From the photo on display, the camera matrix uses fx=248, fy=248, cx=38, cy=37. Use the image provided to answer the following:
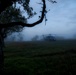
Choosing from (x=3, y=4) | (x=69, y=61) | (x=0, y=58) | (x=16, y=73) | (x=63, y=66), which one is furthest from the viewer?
(x=69, y=61)

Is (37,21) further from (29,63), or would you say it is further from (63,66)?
(29,63)

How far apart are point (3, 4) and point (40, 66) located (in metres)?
9.98

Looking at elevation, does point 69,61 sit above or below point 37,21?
below

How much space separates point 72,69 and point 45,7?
718 cm

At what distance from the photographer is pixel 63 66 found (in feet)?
89.7

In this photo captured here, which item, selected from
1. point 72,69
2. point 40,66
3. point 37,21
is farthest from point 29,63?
point 37,21

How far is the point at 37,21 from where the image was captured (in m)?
22.5

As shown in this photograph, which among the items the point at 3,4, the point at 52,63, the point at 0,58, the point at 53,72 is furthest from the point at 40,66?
the point at 3,4

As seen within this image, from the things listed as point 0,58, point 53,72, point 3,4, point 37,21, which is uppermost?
point 3,4

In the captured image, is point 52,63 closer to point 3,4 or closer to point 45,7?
point 45,7

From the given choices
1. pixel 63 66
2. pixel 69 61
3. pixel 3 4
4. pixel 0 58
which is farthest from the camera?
pixel 69 61

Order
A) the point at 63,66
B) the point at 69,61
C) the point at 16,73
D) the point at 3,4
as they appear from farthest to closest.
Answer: the point at 69,61
the point at 63,66
the point at 16,73
the point at 3,4

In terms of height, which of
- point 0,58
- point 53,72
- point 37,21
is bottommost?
point 53,72

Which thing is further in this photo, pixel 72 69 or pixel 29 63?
pixel 29 63
